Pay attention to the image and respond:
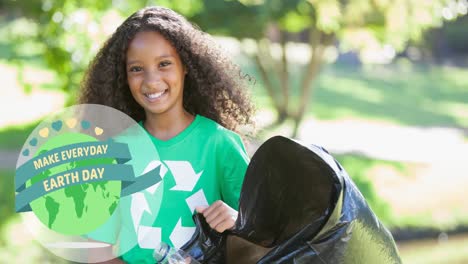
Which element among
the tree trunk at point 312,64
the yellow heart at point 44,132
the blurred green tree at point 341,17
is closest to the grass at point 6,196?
the blurred green tree at point 341,17

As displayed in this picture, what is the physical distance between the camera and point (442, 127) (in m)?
13.8

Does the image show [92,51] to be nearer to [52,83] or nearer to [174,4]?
[174,4]

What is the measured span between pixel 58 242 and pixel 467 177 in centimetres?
803

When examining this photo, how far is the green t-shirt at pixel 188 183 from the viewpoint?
6.73 feet

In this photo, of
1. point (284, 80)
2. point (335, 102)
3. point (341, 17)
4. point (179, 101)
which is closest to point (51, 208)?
point (179, 101)

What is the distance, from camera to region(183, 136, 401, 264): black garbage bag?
5.76 feet

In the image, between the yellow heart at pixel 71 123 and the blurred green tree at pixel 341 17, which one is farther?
the blurred green tree at pixel 341 17

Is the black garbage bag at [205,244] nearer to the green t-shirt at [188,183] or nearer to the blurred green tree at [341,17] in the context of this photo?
the green t-shirt at [188,183]

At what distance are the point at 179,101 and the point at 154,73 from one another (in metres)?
0.14

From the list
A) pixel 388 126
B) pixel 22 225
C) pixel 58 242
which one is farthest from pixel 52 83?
pixel 58 242

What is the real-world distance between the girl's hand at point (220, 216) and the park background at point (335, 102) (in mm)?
751

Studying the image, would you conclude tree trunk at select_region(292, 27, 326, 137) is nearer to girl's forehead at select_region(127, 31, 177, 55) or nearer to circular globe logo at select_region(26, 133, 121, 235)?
girl's forehead at select_region(127, 31, 177, 55)

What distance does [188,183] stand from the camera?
2082 millimetres

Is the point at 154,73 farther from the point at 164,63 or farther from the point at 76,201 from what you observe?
the point at 76,201
